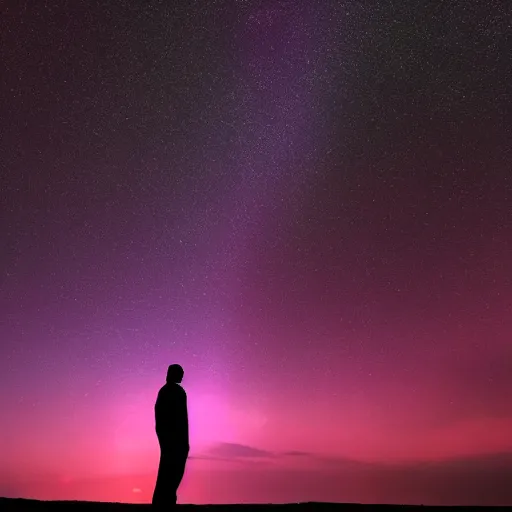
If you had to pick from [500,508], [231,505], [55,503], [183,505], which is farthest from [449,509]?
[55,503]

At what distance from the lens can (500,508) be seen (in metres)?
10.0

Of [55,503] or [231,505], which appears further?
[231,505]

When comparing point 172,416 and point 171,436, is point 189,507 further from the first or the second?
point 172,416

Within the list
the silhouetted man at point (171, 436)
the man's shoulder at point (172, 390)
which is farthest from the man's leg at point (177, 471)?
the man's shoulder at point (172, 390)

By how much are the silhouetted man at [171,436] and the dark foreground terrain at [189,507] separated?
1067mm

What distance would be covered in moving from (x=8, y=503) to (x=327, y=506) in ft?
16.8

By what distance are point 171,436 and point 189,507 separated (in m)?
1.78

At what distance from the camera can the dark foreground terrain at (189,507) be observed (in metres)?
8.97

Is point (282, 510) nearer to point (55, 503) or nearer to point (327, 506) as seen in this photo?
point (327, 506)

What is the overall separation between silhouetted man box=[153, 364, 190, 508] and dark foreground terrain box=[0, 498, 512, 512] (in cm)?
107

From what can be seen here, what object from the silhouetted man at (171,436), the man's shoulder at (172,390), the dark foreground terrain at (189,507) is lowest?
the dark foreground terrain at (189,507)

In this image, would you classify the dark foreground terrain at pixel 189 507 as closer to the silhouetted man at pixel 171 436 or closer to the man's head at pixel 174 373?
the silhouetted man at pixel 171 436

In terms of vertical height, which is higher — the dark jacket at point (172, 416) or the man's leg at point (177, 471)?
the dark jacket at point (172, 416)

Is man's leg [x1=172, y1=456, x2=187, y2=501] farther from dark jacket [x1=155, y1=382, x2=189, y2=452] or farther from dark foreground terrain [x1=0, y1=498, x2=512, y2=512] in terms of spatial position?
dark foreground terrain [x1=0, y1=498, x2=512, y2=512]
